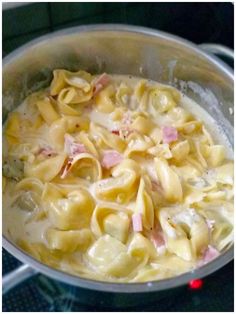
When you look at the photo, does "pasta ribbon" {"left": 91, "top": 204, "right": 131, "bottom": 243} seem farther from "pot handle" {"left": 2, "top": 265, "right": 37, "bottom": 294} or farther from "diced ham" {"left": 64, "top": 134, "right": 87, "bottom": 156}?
"pot handle" {"left": 2, "top": 265, "right": 37, "bottom": 294}

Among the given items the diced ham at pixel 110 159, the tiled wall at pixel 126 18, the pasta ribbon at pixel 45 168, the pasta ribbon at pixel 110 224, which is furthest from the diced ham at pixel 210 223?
the tiled wall at pixel 126 18

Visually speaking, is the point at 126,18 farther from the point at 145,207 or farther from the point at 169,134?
the point at 145,207

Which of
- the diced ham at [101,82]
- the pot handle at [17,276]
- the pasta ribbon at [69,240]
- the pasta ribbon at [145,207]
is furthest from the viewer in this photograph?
the diced ham at [101,82]

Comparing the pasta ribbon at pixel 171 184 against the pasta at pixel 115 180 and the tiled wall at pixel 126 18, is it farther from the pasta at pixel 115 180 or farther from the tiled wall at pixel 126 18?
the tiled wall at pixel 126 18

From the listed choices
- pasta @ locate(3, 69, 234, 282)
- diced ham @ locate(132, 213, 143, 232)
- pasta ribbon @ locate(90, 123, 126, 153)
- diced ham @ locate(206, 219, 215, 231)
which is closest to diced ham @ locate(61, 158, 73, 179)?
pasta @ locate(3, 69, 234, 282)

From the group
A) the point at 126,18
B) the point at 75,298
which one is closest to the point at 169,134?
the point at 126,18

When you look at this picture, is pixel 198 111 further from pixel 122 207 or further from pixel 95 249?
pixel 95 249

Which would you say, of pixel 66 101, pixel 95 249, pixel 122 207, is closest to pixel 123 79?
pixel 66 101
